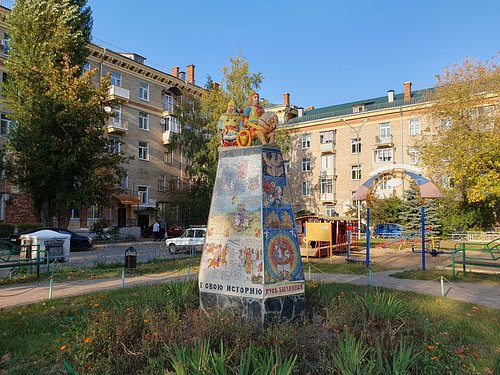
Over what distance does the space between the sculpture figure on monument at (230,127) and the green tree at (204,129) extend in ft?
90.9

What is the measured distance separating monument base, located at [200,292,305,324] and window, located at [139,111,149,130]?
37673 millimetres

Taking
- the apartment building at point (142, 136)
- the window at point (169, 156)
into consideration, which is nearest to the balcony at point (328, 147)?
the apartment building at point (142, 136)

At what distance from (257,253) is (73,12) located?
26238 millimetres

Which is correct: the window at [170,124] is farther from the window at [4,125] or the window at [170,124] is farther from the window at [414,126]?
the window at [414,126]

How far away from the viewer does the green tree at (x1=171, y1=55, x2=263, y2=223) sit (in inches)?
1420

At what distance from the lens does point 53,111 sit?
985 inches

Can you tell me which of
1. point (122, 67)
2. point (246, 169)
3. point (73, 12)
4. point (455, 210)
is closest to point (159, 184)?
point (122, 67)

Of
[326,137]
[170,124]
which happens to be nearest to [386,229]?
[326,137]

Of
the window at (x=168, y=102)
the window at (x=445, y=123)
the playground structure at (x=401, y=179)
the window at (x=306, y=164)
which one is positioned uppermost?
the window at (x=168, y=102)

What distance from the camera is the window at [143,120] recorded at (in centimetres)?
4212

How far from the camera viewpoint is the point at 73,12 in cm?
2653

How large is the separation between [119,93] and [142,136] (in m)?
5.54

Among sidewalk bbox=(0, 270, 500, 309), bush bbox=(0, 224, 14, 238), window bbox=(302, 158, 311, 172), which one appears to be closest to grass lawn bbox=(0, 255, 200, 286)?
sidewalk bbox=(0, 270, 500, 309)

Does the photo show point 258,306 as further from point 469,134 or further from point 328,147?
point 328,147
